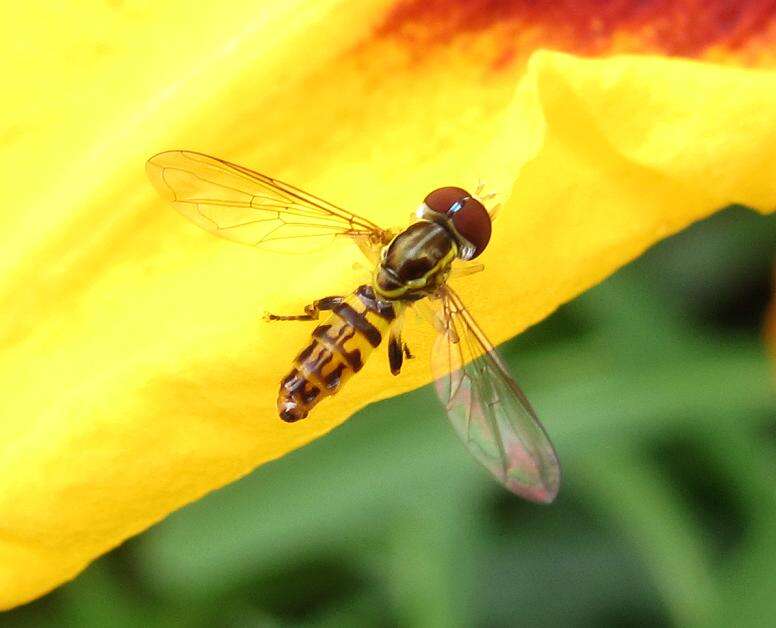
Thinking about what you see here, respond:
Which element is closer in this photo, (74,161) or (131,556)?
(74,161)

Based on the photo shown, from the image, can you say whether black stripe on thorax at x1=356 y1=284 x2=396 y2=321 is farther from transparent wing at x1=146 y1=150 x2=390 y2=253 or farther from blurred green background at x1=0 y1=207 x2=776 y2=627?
blurred green background at x1=0 y1=207 x2=776 y2=627

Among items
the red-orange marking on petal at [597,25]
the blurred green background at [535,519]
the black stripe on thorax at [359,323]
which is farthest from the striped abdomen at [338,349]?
the blurred green background at [535,519]

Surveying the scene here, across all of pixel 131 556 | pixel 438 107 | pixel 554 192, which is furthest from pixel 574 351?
pixel 554 192

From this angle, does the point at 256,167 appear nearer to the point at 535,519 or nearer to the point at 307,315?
the point at 307,315

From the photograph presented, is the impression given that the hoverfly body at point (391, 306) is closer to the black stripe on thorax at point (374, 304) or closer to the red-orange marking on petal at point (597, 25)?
the black stripe on thorax at point (374, 304)

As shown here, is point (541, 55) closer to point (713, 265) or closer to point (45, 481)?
point (45, 481)

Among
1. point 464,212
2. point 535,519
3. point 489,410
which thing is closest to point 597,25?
point 464,212

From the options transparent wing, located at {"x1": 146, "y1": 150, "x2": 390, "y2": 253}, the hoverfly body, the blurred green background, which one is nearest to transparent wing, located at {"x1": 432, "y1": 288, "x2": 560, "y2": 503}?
the hoverfly body

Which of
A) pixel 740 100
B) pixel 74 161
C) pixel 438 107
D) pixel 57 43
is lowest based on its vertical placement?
pixel 740 100
